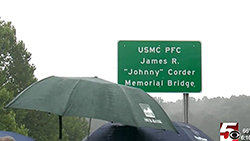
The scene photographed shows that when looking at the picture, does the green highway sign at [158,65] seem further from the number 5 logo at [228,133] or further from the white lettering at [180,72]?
the number 5 logo at [228,133]

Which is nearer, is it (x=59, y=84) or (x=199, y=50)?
(x=59, y=84)

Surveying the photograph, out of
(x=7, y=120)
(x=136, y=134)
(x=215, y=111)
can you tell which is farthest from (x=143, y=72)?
(x=215, y=111)

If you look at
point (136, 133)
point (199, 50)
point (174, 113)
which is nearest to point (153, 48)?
point (199, 50)

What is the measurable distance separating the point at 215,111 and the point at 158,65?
3732 inches

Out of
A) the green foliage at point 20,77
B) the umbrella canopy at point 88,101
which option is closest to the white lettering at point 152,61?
the umbrella canopy at point 88,101

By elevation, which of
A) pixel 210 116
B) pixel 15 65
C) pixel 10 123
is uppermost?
pixel 15 65

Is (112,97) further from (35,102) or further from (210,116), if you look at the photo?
(210,116)

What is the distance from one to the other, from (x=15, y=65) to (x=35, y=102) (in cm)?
3644

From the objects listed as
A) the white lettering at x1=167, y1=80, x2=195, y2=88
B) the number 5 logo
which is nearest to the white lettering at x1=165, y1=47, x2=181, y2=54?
the white lettering at x1=167, y1=80, x2=195, y2=88

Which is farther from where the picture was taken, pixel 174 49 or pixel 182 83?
pixel 174 49

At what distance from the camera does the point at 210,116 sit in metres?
106

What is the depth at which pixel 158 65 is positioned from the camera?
1359 cm

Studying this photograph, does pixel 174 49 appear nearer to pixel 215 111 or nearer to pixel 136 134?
pixel 136 134

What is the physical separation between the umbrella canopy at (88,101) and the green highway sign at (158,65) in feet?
20.6
